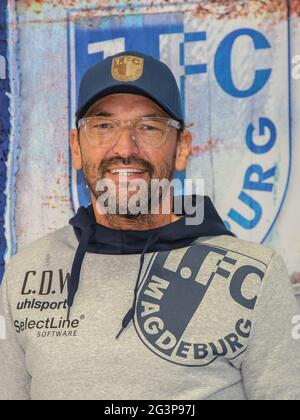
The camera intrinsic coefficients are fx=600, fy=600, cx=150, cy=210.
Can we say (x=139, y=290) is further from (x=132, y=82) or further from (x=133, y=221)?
(x=132, y=82)

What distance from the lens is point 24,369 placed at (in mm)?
1459

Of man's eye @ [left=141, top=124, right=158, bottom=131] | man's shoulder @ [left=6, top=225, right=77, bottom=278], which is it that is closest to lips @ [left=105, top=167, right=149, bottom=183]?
man's eye @ [left=141, top=124, right=158, bottom=131]

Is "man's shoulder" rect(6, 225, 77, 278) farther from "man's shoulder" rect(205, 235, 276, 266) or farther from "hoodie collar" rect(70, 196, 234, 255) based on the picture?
"man's shoulder" rect(205, 235, 276, 266)

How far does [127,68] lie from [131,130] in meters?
0.16

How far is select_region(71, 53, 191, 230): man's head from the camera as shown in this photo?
1.46 meters

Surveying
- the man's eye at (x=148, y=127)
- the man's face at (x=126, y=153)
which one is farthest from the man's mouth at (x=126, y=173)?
the man's eye at (x=148, y=127)

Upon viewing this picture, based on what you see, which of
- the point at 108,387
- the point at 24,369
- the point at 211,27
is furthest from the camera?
the point at 211,27

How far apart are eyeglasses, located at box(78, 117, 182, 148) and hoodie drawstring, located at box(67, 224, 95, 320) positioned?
0.22 metres

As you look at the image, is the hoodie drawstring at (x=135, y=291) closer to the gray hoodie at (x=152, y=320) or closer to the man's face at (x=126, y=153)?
the gray hoodie at (x=152, y=320)

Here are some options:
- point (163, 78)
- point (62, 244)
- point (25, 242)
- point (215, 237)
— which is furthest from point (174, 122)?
point (25, 242)

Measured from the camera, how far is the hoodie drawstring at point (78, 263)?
143 cm

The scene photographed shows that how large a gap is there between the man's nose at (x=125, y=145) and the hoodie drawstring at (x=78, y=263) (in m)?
0.21
